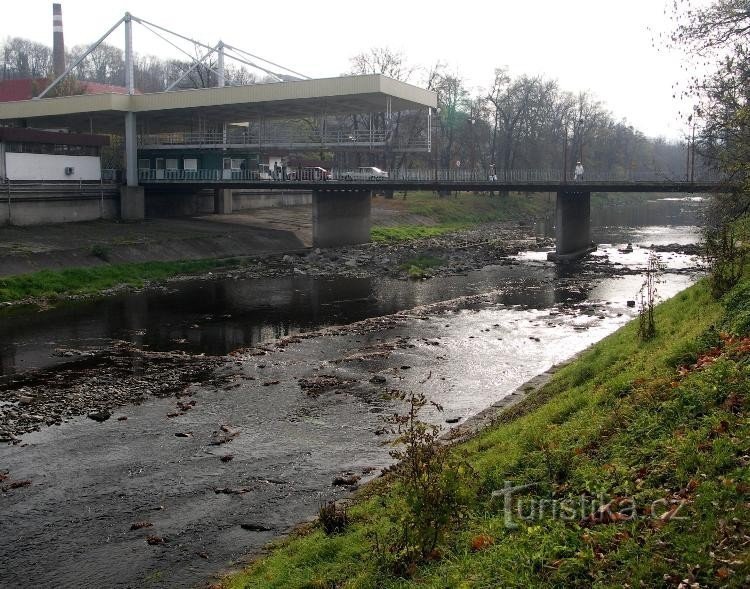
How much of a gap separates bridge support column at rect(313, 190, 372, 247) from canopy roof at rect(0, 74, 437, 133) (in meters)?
6.83

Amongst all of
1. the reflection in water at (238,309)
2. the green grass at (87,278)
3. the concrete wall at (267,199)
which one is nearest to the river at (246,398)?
the reflection in water at (238,309)

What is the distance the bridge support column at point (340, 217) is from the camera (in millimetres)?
59000

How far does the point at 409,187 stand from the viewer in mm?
56688

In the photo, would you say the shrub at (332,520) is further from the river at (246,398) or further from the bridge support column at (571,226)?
the bridge support column at (571,226)

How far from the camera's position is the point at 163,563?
10484 millimetres

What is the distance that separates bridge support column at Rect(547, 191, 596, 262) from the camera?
174 ft

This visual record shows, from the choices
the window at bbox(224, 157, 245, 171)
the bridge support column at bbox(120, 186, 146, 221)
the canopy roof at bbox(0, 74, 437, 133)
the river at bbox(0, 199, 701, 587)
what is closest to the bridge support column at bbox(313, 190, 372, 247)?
the canopy roof at bbox(0, 74, 437, 133)

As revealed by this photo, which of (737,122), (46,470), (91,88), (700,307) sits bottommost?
(46,470)

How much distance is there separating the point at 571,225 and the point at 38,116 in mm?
46549

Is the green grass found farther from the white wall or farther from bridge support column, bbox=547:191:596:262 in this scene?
bridge support column, bbox=547:191:596:262

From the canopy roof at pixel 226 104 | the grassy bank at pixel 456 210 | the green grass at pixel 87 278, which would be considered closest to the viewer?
the green grass at pixel 87 278

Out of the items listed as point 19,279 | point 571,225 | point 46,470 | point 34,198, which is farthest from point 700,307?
point 34,198

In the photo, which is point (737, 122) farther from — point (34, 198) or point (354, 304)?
point (34, 198)

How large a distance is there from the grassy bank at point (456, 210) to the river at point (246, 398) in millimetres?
25939
